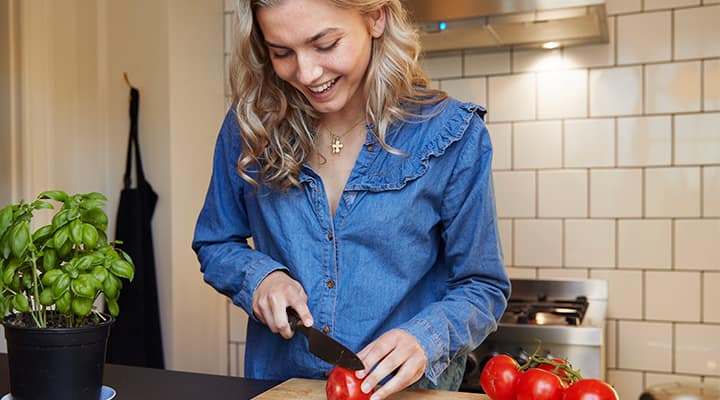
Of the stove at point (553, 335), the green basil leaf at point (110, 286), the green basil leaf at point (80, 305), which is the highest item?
the green basil leaf at point (110, 286)

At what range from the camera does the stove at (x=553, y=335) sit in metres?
1.74

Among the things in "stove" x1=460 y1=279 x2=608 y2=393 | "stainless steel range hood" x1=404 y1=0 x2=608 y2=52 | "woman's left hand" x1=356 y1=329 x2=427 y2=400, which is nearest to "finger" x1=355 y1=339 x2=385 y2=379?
"woman's left hand" x1=356 y1=329 x2=427 y2=400

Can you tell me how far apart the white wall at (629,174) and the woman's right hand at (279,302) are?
133cm

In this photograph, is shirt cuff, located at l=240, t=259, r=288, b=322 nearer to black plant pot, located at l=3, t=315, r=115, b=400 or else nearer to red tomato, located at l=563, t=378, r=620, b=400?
black plant pot, located at l=3, t=315, r=115, b=400

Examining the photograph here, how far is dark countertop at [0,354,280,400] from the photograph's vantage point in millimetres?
905

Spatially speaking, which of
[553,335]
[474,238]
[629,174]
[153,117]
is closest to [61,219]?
[474,238]

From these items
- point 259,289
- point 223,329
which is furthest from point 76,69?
point 259,289

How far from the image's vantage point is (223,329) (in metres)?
2.51

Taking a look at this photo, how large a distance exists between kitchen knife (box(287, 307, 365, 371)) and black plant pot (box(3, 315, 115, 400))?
24 centimetres

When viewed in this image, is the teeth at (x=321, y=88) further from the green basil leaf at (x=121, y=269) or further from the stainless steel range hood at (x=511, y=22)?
the stainless steel range hood at (x=511, y=22)

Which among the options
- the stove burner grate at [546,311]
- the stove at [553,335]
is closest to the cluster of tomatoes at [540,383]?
the stove at [553,335]

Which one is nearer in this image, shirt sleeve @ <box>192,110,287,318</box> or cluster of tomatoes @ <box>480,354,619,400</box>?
cluster of tomatoes @ <box>480,354,619,400</box>

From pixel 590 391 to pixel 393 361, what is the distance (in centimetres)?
22

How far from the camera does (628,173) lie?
209 centimetres
